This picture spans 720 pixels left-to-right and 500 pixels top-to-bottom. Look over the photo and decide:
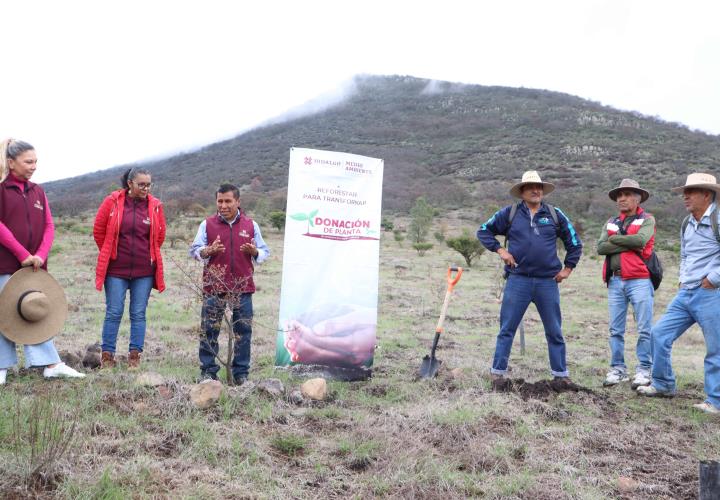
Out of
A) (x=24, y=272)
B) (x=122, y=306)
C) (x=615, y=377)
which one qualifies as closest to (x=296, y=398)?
(x=122, y=306)

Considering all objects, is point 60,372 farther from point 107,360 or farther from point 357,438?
point 357,438

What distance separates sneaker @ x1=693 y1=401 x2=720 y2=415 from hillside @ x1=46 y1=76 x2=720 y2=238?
2604 centimetres

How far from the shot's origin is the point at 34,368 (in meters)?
4.68

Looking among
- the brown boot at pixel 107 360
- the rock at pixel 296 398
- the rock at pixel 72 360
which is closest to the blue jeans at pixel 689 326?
the rock at pixel 296 398

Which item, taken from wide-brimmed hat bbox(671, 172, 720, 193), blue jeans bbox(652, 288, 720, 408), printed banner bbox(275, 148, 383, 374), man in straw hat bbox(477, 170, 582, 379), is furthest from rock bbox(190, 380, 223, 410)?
wide-brimmed hat bbox(671, 172, 720, 193)

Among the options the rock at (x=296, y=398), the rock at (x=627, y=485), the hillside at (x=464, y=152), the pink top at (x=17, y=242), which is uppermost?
the hillside at (x=464, y=152)

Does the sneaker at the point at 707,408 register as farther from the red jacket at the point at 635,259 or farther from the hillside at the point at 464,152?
the hillside at the point at 464,152

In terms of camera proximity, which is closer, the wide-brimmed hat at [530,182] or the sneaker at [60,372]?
the sneaker at [60,372]

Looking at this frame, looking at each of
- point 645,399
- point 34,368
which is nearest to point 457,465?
point 645,399

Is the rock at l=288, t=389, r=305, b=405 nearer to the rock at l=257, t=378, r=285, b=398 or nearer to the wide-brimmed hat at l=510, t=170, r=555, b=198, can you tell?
the rock at l=257, t=378, r=285, b=398

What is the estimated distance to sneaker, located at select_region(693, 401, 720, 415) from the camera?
15.1ft

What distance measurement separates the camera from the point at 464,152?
200ft

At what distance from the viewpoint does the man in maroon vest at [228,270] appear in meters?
4.46

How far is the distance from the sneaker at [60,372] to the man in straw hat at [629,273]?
474cm
